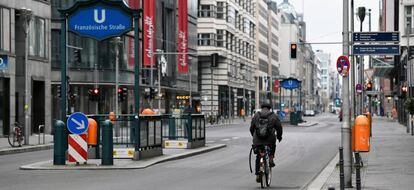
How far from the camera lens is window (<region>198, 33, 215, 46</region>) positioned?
4154 inches

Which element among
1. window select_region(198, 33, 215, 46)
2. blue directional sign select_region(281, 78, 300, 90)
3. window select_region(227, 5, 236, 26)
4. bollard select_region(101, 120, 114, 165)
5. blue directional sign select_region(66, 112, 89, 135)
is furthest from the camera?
window select_region(227, 5, 236, 26)

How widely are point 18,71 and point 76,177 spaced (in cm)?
2938

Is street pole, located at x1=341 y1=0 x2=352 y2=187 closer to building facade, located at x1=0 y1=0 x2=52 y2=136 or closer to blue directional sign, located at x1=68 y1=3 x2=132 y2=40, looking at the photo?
blue directional sign, located at x1=68 y1=3 x2=132 y2=40

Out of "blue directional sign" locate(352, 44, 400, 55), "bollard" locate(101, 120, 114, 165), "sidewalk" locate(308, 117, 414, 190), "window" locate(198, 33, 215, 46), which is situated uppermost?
"window" locate(198, 33, 215, 46)

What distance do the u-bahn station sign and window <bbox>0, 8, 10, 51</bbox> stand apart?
2175 centimetres

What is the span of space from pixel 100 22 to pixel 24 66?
78.9 feet

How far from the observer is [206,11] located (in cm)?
10644

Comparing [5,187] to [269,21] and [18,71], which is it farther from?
[269,21]

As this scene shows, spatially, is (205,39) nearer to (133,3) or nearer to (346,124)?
(133,3)

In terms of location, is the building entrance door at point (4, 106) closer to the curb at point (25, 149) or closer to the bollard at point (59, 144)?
the curb at point (25, 149)

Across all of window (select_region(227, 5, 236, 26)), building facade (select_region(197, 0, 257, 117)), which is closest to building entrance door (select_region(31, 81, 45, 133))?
building facade (select_region(197, 0, 257, 117))

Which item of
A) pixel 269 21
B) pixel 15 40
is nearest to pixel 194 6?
pixel 15 40

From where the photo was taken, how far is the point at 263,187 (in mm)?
16891

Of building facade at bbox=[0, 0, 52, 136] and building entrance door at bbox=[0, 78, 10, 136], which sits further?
building facade at bbox=[0, 0, 52, 136]
